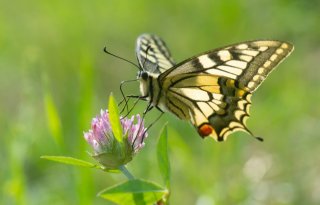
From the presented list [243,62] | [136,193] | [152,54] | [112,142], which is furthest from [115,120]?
[152,54]

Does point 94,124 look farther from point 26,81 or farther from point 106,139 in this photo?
point 26,81

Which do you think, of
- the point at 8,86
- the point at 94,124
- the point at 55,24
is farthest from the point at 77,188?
the point at 55,24

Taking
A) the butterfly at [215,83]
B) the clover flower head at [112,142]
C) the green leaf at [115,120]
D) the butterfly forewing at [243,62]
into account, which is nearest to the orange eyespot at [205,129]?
the butterfly at [215,83]

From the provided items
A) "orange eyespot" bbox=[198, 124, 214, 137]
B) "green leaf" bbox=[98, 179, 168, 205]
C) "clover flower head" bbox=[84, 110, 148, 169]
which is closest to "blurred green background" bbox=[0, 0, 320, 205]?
"orange eyespot" bbox=[198, 124, 214, 137]

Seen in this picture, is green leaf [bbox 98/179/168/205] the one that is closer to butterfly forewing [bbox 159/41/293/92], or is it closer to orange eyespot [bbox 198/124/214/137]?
orange eyespot [bbox 198/124/214/137]

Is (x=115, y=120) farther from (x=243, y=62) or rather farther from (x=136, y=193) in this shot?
(x=243, y=62)

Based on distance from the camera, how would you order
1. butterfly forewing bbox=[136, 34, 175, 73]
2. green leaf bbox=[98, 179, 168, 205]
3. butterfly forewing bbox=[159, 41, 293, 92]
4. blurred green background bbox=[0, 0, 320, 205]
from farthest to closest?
blurred green background bbox=[0, 0, 320, 205]
butterfly forewing bbox=[136, 34, 175, 73]
butterfly forewing bbox=[159, 41, 293, 92]
green leaf bbox=[98, 179, 168, 205]
